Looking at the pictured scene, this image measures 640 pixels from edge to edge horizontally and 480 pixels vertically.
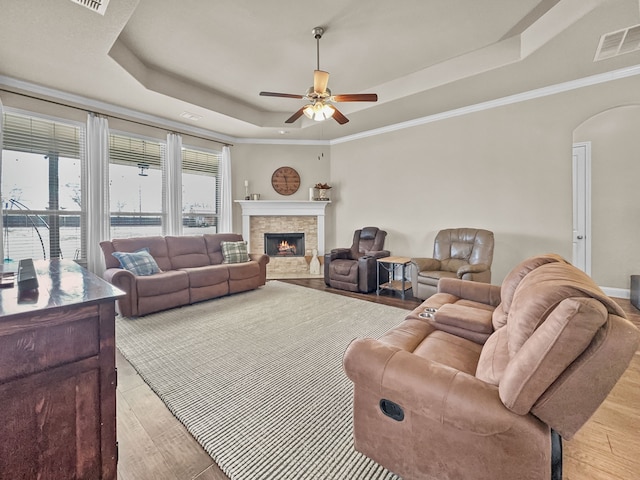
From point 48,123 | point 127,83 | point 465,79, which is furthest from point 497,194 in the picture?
point 48,123

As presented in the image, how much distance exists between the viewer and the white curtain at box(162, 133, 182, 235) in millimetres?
5027

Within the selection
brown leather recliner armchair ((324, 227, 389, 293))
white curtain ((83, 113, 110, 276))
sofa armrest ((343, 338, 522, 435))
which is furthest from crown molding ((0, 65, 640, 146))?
sofa armrest ((343, 338, 522, 435))

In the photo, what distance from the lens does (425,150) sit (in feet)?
16.7

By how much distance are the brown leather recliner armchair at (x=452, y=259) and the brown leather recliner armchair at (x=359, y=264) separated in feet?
2.46

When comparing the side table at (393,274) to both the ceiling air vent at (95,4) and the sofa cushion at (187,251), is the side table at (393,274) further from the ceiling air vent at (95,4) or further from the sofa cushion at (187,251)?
the ceiling air vent at (95,4)

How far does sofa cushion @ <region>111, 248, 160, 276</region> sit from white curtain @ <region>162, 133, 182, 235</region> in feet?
4.36

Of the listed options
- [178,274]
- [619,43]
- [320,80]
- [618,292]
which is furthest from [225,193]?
[618,292]

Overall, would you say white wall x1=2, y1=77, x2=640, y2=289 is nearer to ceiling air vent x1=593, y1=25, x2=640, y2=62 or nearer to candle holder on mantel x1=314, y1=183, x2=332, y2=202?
ceiling air vent x1=593, y1=25, x2=640, y2=62

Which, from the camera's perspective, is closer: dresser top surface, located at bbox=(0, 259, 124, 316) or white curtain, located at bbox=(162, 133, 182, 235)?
dresser top surface, located at bbox=(0, 259, 124, 316)

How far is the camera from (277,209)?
6.13m

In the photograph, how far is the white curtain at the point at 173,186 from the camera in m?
5.03

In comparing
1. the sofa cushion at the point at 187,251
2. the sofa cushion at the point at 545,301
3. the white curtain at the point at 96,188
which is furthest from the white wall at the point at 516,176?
the sofa cushion at the point at 545,301

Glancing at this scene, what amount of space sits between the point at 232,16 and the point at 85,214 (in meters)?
3.42

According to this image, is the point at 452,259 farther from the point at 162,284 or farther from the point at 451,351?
the point at 162,284
